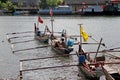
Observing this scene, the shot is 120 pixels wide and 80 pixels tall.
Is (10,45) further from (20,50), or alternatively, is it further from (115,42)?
(115,42)

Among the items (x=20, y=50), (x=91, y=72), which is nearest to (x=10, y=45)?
(x=20, y=50)

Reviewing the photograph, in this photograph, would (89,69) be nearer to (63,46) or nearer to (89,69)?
(89,69)

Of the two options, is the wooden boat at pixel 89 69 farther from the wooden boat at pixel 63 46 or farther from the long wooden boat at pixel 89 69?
the wooden boat at pixel 63 46

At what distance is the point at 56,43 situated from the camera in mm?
60750

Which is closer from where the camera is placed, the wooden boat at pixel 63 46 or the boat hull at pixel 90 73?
the boat hull at pixel 90 73

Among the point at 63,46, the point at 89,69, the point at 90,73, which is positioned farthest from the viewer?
the point at 63,46

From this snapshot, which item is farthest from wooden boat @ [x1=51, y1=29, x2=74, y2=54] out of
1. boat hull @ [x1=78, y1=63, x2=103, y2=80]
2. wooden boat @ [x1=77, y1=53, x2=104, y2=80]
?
boat hull @ [x1=78, y1=63, x2=103, y2=80]

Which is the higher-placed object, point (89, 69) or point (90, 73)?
point (89, 69)

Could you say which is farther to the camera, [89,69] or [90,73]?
[89,69]

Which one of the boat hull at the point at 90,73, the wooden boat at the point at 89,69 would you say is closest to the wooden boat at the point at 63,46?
the wooden boat at the point at 89,69

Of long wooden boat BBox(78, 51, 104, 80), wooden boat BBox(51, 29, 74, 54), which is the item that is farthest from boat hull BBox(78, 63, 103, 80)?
wooden boat BBox(51, 29, 74, 54)

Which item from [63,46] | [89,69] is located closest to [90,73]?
[89,69]

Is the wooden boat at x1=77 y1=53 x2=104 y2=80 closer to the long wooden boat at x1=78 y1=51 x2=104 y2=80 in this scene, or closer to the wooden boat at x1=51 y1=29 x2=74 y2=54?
the long wooden boat at x1=78 y1=51 x2=104 y2=80

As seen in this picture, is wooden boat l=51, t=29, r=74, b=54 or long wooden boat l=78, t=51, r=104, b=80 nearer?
long wooden boat l=78, t=51, r=104, b=80
